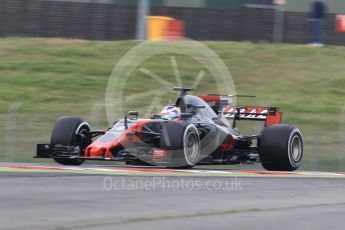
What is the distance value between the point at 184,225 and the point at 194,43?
934 inches

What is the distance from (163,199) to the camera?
1179 centimetres

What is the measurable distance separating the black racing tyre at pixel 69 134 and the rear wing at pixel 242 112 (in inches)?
106

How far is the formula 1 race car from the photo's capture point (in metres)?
16.5

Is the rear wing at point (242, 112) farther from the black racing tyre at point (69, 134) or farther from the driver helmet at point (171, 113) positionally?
the black racing tyre at point (69, 134)

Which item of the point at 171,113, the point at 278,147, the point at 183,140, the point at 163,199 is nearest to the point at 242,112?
the point at 278,147

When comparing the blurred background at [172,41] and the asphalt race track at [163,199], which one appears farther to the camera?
the blurred background at [172,41]

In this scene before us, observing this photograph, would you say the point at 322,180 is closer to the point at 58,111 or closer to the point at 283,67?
the point at 58,111

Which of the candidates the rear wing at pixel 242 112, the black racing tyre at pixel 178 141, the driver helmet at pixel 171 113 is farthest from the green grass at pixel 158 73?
the black racing tyre at pixel 178 141

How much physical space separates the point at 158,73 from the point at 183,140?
609 inches

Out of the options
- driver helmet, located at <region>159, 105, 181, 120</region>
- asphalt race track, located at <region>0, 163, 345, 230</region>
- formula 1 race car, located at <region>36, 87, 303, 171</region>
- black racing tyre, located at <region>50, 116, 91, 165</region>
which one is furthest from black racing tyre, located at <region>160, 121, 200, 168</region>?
black racing tyre, located at <region>50, 116, 91, 165</region>

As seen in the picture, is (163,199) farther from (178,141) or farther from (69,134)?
(69,134)

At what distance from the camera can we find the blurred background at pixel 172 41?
3033 centimetres

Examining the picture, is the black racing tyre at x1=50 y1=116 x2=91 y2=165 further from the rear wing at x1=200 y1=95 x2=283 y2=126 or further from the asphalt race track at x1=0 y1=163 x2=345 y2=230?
the rear wing at x1=200 y1=95 x2=283 y2=126

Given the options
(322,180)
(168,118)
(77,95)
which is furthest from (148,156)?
(77,95)
